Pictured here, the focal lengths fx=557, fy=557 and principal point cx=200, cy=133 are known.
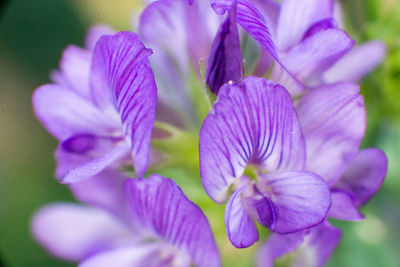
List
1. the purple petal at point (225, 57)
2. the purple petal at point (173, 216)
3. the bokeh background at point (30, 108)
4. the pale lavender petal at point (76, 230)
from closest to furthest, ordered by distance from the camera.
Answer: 1. the purple petal at point (225, 57)
2. the purple petal at point (173, 216)
3. the pale lavender petal at point (76, 230)
4. the bokeh background at point (30, 108)

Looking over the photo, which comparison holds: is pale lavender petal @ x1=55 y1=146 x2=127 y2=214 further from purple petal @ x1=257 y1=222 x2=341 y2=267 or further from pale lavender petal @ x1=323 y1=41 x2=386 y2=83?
pale lavender petal @ x1=323 y1=41 x2=386 y2=83

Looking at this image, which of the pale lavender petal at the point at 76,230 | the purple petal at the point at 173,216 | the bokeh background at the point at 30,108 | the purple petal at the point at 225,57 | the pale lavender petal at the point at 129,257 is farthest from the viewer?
the bokeh background at the point at 30,108

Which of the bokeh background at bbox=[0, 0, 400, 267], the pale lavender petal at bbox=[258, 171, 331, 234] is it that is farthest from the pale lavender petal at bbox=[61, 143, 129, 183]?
the bokeh background at bbox=[0, 0, 400, 267]

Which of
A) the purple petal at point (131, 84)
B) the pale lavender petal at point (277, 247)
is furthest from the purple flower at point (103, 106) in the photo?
the pale lavender petal at point (277, 247)

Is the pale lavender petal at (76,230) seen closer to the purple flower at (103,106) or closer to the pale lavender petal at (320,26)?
the purple flower at (103,106)

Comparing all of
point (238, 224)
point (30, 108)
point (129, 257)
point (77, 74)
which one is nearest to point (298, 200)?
point (238, 224)

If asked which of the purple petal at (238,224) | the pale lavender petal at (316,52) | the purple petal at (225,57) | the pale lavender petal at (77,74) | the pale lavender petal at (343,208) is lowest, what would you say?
the pale lavender petal at (343,208)

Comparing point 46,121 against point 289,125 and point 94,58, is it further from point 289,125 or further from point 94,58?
point 289,125

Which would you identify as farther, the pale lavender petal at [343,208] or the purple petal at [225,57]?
the pale lavender petal at [343,208]
